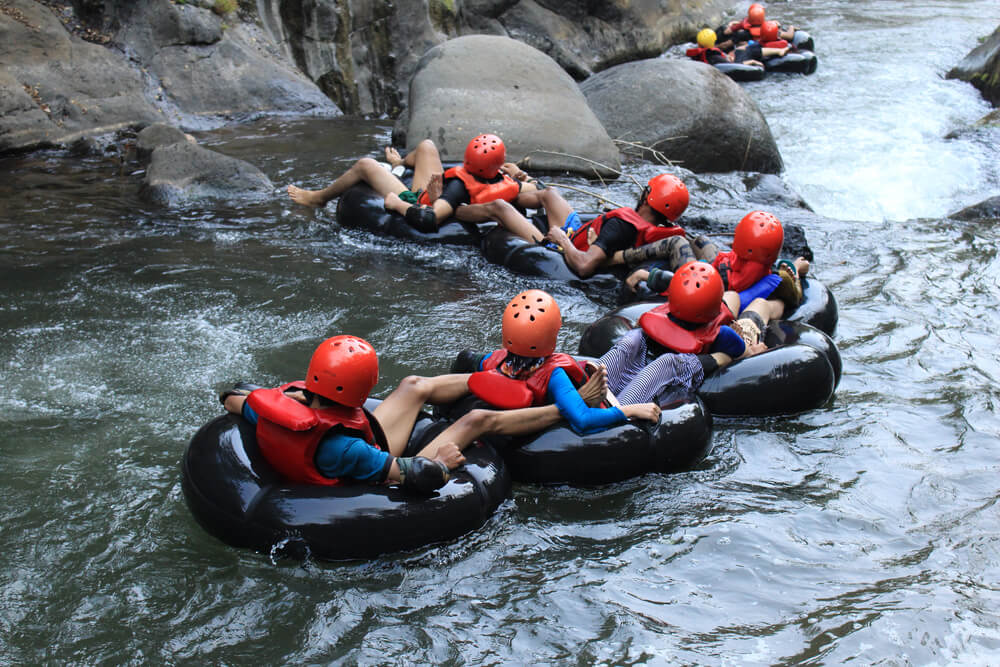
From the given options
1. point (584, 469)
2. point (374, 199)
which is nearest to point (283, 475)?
point (584, 469)

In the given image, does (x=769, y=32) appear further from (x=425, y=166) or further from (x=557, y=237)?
(x=557, y=237)

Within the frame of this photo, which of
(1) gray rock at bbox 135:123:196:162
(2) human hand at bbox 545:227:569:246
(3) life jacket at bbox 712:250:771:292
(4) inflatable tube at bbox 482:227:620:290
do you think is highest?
(1) gray rock at bbox 135:123:196:162

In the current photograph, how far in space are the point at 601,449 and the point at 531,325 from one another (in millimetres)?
757

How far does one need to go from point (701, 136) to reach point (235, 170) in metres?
5.81

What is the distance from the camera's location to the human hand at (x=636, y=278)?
6836 millimetres

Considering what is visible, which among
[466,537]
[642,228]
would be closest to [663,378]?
[466,537]

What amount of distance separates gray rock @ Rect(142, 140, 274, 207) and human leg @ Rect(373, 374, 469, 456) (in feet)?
16.5

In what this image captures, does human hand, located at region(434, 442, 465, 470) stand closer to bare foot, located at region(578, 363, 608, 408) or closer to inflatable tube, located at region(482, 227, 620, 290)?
bare foot, located at region(578, 363, 608, 408)

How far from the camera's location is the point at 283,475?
3998mm

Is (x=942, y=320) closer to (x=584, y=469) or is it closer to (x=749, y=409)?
(x=749, y=409)

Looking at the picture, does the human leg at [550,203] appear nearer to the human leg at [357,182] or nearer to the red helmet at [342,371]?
the human leg at [357,182]

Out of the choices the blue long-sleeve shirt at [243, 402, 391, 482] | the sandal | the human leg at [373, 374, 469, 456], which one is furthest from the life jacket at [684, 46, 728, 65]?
the blue long-sleeve shirt at [243, 402, 391, 482]

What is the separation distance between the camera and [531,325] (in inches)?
174

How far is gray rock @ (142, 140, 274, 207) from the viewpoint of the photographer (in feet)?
28.6
